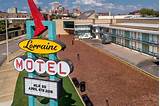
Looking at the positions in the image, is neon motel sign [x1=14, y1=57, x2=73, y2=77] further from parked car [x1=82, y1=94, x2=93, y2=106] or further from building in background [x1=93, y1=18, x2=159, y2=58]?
building in background [x1=93, y1=18, x2=159, y2=58]

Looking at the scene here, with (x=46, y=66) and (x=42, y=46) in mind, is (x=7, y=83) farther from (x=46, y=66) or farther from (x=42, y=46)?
(x=42, y=46)

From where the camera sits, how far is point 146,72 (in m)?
48.0

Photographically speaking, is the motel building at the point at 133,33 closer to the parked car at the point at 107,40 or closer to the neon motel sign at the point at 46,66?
the parked car at the point at 107,40

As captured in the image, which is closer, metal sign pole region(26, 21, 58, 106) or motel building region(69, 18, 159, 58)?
metal sign pole region(26, 21, 58, 106)

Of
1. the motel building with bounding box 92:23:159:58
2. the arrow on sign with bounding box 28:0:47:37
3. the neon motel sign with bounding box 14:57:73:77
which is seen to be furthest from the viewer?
the motel building with bounding box 92:23:159:58

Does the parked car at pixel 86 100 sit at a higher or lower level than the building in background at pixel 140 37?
lower

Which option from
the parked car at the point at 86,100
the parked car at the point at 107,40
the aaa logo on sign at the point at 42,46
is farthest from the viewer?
the parked car at the point at 107,40

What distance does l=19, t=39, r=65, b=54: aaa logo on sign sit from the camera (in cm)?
2373

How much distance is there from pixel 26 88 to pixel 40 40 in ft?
15.7

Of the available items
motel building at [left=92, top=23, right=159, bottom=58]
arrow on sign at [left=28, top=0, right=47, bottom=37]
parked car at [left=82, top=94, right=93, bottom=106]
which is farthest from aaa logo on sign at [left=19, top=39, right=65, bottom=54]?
motel building at [left=92, top=23, right=159, bottom=58]

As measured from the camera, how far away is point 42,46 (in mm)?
24422

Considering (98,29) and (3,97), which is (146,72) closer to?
(3,97)

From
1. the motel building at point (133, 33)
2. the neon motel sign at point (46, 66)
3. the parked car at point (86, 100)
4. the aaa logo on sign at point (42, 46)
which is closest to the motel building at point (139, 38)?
the motel building at point (133, 33)

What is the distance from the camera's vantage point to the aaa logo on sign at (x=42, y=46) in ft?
77.9
